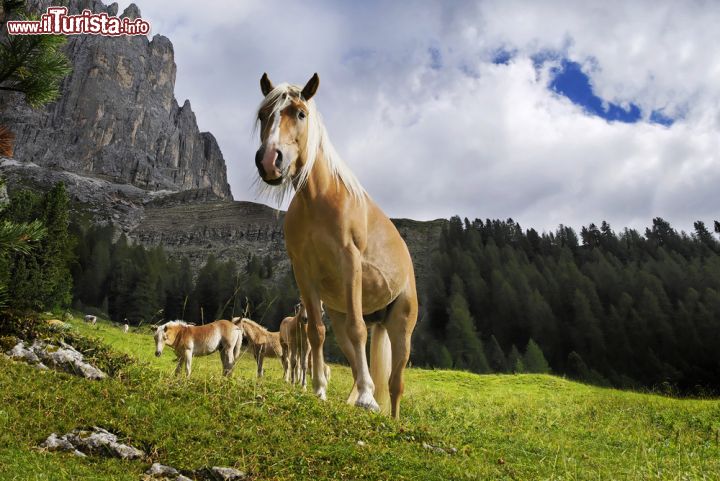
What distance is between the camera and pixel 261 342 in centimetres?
1758

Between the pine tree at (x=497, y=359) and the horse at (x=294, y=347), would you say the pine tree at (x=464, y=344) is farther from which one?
the horse at (x=294, y=347)

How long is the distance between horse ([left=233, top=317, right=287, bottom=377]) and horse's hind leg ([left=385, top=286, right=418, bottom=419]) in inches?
435

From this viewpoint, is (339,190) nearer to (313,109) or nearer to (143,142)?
(313,109)

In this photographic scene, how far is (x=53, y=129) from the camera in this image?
574 ft

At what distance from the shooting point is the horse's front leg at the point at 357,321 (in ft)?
16.0

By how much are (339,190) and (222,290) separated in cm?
7450

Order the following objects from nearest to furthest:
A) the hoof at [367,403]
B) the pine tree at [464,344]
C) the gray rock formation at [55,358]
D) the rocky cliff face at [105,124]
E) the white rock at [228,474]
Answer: the white rock at [228,474] < the hoof at [367,403] < the gray rock formation at [55,358] < the pine tree at [464,344] < the rocky cliff face at [105,124]

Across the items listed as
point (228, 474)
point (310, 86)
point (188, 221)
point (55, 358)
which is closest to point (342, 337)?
point (228, 474)

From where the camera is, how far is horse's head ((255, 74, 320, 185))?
4.45 m

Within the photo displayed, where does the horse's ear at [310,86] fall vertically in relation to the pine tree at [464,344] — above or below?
above

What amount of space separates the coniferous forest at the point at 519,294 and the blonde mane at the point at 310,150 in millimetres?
32070

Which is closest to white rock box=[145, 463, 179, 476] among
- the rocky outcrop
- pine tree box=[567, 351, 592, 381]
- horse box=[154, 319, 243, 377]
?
horse box=[154, 319, 243, 377]

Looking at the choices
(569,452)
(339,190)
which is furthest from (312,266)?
(569,452)

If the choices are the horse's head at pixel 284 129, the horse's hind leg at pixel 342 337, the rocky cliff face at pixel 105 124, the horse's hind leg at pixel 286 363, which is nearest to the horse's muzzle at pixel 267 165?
the horse's head at pixel 284 129
